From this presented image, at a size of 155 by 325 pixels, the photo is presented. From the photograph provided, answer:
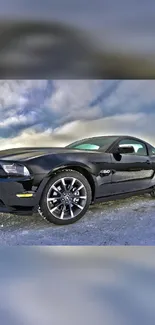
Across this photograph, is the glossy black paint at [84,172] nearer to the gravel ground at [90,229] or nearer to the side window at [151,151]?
the side window at [151,151]

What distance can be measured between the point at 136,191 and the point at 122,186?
0.66 ft

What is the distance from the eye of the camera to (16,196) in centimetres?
230

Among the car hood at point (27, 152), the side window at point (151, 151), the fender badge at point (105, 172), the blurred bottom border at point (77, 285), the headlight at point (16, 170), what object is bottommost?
the blurred bottom border at point (77, 285)

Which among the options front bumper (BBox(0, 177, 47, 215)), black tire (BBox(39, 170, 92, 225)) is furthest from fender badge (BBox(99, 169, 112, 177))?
front bumper (BBox(0, 177, 47, 215))

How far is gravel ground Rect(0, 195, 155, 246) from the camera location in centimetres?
238

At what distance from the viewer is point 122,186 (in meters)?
2.66

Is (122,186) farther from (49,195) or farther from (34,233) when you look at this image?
(34,233)

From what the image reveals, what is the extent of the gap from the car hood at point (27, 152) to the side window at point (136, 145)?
44 cm

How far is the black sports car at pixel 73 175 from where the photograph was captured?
7.63ft

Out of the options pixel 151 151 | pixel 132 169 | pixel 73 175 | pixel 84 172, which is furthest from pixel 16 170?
pixel 151 151

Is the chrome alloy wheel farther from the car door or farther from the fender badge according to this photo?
the car door
